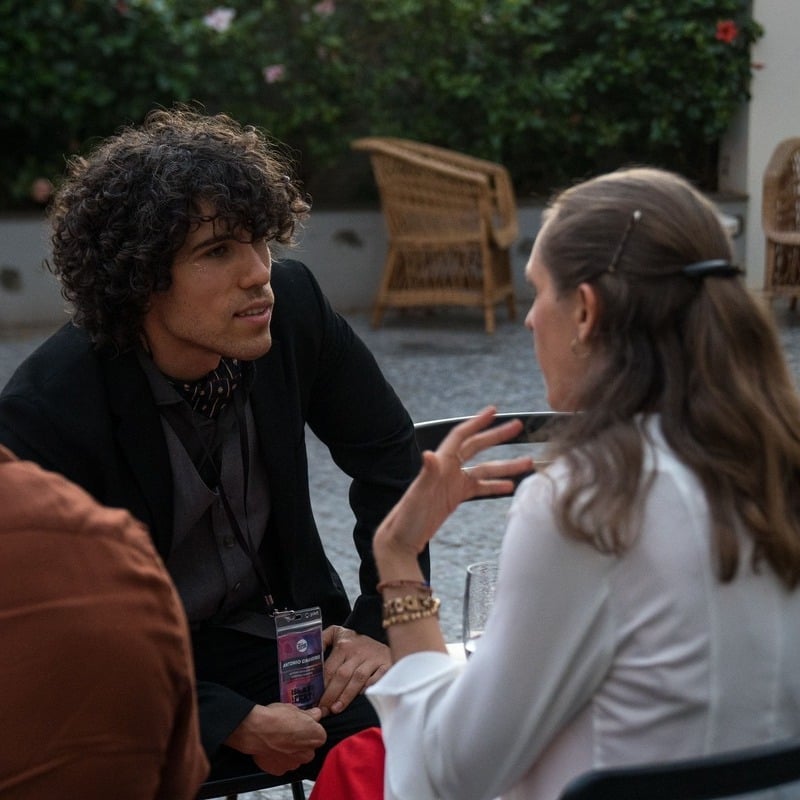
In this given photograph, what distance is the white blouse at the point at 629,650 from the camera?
1450mm

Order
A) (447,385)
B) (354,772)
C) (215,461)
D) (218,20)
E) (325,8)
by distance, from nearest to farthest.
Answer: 1. (354,772)
2. (215,461)
3. (447,385)
4. (218,20)
5. (325,8)

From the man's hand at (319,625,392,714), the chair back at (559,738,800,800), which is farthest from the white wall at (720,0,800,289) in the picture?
the chair back at (559,738,800,800)

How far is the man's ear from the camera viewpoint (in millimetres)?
1578

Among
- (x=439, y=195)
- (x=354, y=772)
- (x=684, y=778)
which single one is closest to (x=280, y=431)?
(x=354, y=772)

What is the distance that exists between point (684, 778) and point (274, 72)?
24.3ft

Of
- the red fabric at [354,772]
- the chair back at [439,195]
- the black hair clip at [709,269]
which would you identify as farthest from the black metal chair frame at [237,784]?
the chair back at [439,195]

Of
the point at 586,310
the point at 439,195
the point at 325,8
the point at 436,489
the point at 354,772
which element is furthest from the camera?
the point at 325,8

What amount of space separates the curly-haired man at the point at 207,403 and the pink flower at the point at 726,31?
22.0ft

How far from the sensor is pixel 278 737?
2.17m

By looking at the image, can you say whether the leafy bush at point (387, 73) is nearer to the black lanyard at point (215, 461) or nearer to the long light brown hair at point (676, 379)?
the black lanyard at point (215, 461)

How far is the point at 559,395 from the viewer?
66.1 inches

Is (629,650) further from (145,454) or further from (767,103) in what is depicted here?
(767,103)

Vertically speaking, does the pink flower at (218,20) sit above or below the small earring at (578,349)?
above

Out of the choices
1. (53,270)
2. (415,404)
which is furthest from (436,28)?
(53,270)
